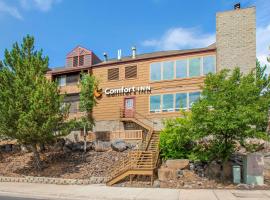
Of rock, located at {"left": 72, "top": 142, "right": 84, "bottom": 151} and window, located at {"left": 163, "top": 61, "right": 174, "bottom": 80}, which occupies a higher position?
window, located at {"left": 163, "top": 61, "right": 174, "bottom": 80}

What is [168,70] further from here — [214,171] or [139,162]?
[214,171]

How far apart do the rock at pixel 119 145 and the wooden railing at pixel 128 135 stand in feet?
4.54

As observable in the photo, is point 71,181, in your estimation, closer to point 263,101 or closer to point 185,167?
point 185,167

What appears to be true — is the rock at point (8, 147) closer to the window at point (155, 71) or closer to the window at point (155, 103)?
the window at point (155, 103)

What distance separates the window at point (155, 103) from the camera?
29031 millimetres

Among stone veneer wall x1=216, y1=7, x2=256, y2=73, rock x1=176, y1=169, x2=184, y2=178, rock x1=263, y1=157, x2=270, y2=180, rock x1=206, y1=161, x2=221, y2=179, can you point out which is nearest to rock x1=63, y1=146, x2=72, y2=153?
rock x1=176, y1=169, x2=184, y2=178

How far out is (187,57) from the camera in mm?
28203

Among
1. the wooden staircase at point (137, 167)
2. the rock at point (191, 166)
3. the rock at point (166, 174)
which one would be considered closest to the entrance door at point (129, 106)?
the wooden staircase at point (137, 167)

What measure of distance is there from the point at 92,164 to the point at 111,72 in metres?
11.5

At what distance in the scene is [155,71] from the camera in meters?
29.5

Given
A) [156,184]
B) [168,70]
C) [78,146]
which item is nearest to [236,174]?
[156,184]

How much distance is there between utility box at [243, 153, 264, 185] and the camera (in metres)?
17.3

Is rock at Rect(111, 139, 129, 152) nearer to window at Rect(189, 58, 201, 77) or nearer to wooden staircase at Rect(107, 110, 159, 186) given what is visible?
wooden staircase at Rect(107, 110, 159, 186)

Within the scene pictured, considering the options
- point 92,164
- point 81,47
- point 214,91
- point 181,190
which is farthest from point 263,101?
point 81,47
